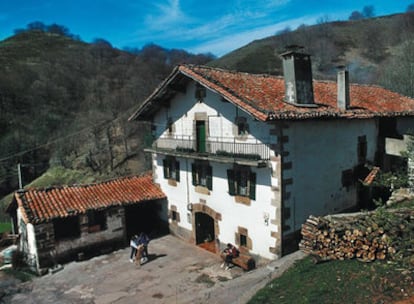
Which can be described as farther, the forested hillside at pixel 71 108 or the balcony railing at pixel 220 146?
the forested hillside at pixel 71 108

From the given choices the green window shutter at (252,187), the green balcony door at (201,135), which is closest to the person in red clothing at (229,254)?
the green window shutter at (252,187)

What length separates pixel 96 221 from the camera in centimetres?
1669

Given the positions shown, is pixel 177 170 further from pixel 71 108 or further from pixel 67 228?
pixel 71 108

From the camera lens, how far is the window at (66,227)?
1555 cm

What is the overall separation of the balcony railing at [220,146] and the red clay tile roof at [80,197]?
275 cm

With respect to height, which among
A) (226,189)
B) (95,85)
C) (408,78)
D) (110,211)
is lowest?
(110,211)

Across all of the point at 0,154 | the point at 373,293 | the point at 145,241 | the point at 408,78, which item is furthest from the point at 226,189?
the point at 0,154

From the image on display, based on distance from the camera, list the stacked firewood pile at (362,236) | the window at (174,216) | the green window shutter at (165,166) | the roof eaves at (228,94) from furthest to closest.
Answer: the green window shutter at (165,166)
the window at (174,216)
the roof eaves at (228,94)
the stacked firewood pile at (362,236)

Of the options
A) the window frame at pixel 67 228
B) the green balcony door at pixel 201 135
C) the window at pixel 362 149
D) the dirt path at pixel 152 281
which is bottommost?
the dirt path at pixel 152 281

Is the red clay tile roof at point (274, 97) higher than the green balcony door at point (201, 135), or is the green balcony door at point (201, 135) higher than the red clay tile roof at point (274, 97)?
the red clay tile roof at point (274, 97)

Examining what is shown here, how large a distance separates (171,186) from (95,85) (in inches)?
2262

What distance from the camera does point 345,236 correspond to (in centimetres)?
995

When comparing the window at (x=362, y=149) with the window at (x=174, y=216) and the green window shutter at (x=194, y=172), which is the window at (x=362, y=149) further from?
the window at (x=174, y=216)

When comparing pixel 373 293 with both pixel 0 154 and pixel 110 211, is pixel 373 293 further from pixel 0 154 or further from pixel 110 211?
pixel 0 154
